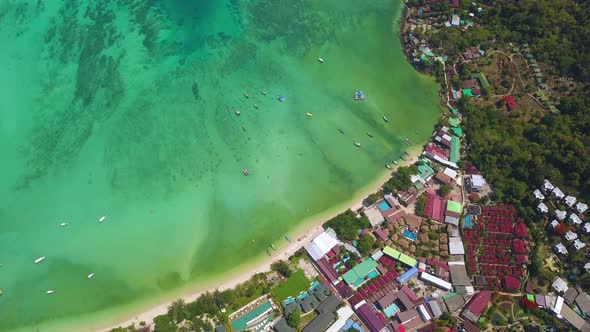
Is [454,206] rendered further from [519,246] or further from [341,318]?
[341,318]

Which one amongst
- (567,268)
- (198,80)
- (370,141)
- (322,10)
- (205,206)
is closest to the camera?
(567,268)

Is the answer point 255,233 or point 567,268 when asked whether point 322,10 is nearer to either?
point 255,233

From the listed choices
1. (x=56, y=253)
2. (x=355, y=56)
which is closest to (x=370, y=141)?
(x=355, y=56)

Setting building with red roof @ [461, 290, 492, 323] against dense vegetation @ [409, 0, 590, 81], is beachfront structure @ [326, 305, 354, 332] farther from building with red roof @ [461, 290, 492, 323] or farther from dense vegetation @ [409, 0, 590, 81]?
dense vegetation @ [409, 0, 590, 81]

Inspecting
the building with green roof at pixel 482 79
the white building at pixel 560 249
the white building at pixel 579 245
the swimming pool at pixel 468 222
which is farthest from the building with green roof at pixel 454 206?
the building with green roof at pixel 482 79

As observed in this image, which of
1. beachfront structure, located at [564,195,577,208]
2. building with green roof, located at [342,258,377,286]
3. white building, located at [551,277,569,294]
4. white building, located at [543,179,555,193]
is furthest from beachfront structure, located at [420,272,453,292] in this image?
beachfront structure, located at [564,195,577,208]

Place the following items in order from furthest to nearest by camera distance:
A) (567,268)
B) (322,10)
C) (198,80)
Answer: (322,10) → (198,80) → (567,268)

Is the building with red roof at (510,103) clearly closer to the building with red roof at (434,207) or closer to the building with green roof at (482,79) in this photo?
the building with green roof at (482,79)
